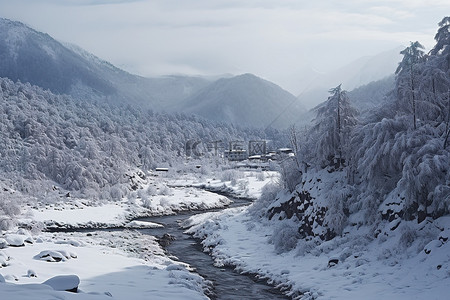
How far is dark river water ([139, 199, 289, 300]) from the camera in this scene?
24.8 metres

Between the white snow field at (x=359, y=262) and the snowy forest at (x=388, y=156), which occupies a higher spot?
the snowy forest at (x=388, y=156)

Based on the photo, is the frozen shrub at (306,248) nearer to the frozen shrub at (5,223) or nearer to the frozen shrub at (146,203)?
the frozen shrub at (5,223)

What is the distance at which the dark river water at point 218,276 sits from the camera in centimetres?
2484

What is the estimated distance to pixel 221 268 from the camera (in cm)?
3109

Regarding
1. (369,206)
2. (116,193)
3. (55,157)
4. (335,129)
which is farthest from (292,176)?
(55,157)

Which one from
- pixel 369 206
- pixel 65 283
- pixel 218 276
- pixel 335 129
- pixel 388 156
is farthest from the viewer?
pixel 335 129

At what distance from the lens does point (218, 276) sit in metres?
29.0

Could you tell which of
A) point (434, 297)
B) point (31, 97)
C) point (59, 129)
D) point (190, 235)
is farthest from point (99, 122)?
point (434, 297)

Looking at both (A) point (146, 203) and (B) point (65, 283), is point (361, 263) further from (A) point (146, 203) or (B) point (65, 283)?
(A) point (146, 203)

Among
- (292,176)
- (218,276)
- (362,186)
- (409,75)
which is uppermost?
(409,75)

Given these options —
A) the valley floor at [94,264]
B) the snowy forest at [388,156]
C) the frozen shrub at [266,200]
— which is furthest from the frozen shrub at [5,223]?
the snowy forest at [388,156]

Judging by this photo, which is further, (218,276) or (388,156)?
(218,276)

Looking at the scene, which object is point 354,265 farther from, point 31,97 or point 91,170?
point 31,97

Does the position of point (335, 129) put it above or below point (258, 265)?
above
